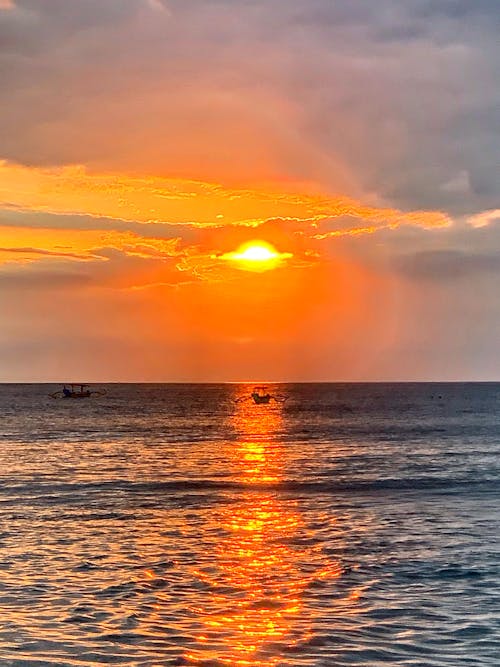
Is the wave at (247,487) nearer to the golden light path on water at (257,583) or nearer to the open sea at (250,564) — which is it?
the open sea at (250,564)

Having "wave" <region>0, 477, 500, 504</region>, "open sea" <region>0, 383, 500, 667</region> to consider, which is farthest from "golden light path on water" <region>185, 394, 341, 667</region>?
"wave" <region>0, 477, 500, 504</region>

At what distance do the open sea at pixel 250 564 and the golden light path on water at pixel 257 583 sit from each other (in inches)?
2.5

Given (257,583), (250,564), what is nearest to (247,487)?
(250,564)

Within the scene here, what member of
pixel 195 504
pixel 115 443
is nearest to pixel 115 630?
pixel 195 504

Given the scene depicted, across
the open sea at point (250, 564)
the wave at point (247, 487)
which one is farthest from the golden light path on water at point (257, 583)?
the wave at point (247, 487)

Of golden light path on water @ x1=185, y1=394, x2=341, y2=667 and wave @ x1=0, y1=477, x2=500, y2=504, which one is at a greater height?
golden light path on water @ x1=185, y1=394, x2=341, y2=667

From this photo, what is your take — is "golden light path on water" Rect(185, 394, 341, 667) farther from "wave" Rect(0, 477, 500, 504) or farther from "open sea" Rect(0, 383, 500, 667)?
"wave" Rect(0, 477, 500, 504)

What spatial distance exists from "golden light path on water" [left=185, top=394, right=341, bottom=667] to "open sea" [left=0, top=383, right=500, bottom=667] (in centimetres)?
6

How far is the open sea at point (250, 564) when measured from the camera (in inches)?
631

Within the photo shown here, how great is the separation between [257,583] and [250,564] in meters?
2.53

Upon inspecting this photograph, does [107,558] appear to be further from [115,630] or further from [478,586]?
[478,586]

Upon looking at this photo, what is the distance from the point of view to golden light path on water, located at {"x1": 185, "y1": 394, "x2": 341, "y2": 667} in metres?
15.9

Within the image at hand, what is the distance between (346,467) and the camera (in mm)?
55188

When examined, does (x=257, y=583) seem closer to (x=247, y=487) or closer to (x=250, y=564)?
(x=250, y=564)
